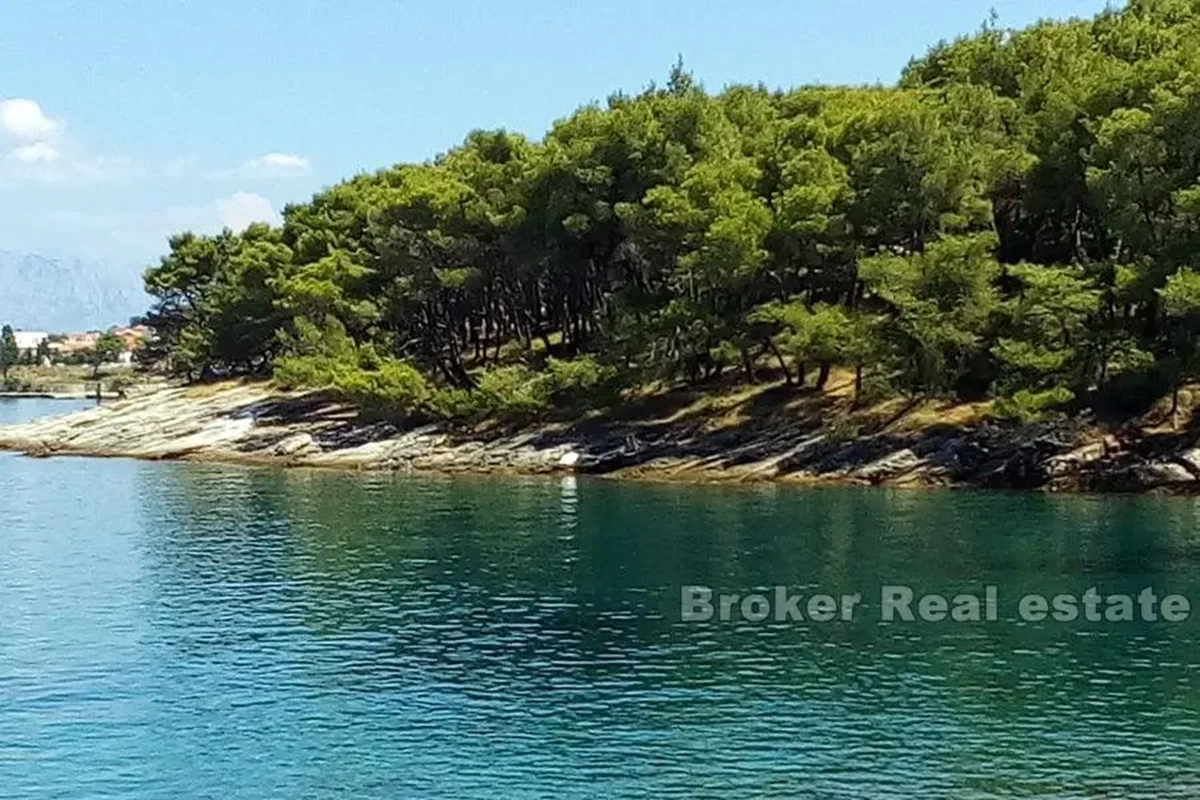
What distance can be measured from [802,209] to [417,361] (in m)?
35.3

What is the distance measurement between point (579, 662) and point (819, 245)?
5121cm

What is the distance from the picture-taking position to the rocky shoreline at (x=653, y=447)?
76000 mm

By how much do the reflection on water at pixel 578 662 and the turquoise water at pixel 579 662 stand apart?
12 centimetres

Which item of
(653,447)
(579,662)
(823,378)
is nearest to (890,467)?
(823,378)

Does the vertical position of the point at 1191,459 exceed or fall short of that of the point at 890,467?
it exceeds it

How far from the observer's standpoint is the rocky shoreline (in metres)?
76.0

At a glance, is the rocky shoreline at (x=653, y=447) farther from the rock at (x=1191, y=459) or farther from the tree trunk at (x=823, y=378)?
the tree trunk at (x=823, y=378)

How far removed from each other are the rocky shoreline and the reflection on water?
763 centimetres

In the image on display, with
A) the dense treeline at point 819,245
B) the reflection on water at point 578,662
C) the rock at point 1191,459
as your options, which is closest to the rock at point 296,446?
the dense treeline at point 819,245

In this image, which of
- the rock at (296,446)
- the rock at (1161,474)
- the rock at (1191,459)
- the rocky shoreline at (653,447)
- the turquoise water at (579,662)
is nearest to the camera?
the turquoise water at (579,662)

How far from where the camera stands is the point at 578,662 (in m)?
39.0

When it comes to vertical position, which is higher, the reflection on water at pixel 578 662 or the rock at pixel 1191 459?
the rock at pixel 1191 459

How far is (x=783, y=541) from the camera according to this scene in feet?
195

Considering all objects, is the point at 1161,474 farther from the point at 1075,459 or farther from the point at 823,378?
the point at 823,378
